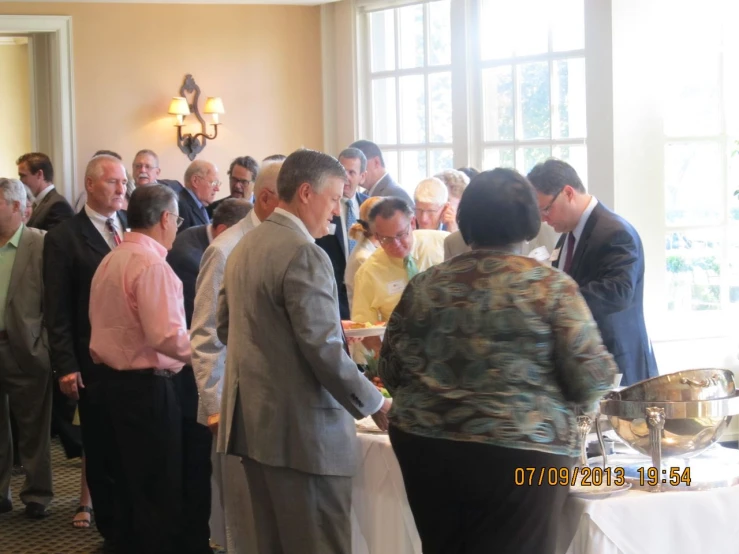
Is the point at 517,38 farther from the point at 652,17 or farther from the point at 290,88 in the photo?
the point at 290,88

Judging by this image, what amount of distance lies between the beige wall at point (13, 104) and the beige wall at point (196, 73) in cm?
377

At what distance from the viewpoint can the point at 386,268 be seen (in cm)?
416

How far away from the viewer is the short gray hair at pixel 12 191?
5.12m

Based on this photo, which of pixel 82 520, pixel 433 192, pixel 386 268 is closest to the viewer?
pixel 386 268

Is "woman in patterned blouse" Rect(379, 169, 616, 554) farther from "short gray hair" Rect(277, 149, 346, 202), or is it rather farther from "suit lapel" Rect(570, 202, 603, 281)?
"suit lapel" Rect(570, 202, 603, 281)

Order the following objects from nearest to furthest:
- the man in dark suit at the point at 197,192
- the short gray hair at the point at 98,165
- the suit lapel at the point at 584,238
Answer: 1. the suit lapel at the point at 584,238
2. the short gray hair at the point at 98,165
3. the man in dark suit at the point at 197,192

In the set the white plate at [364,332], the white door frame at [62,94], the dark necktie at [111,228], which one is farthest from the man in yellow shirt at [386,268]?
the white door frame at [62,94]

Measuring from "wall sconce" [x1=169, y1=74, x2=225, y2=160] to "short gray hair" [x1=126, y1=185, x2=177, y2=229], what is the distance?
4.54 m

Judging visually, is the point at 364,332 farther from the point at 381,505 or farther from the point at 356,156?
the point at 356,156

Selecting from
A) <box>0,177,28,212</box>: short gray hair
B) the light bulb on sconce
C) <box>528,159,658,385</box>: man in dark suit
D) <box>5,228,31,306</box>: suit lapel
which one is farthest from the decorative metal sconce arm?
<box>528,159,658,385</box>: man in dark suit

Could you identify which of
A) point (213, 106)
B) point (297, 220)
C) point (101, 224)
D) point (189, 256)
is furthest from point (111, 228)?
point (213, 106)

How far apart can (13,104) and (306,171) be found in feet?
33.5

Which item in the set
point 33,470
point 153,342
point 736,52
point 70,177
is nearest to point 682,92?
point 736,52

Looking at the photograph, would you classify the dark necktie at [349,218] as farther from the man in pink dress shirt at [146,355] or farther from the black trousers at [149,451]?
the black trousers at [149,451]
